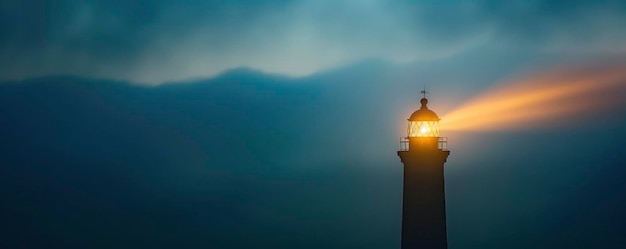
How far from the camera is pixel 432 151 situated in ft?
174

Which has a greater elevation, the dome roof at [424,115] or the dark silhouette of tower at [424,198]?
the dome roof at [424,115]

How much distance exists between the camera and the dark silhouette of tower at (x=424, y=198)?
52.5 meters

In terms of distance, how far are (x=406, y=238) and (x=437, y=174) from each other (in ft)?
7.85

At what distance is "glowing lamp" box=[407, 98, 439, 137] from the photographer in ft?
176

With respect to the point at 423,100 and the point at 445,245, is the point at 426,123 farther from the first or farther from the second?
the point at 445,245

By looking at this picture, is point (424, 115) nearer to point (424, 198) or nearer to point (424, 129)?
point (424, 129)

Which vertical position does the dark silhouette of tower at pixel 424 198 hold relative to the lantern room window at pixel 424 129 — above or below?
below

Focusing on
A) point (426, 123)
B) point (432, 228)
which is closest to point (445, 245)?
point (432, 228)

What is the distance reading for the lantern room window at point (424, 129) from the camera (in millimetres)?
53500

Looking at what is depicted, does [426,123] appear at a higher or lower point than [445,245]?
higher

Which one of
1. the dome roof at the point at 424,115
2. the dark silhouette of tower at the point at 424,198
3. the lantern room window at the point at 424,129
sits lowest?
the dark silhouette of tower at the point at 424,198

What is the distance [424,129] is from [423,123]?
0.28 m

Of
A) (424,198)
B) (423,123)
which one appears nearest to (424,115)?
(423,123)

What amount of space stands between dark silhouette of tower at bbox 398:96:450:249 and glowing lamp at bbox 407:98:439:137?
0.61m
